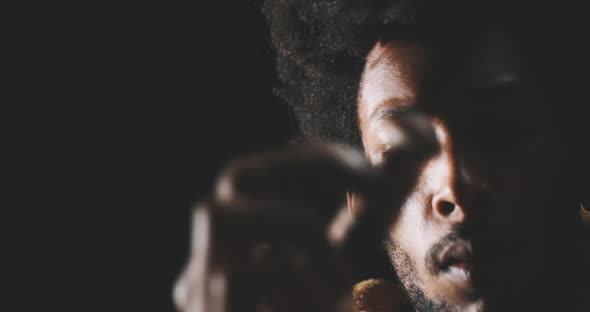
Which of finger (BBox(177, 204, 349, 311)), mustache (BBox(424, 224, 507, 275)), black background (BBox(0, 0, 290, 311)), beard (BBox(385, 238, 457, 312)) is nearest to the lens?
finger (BBox(177, 204, 349, 311))

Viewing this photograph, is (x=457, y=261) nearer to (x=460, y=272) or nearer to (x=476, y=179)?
(x=460, y=272)

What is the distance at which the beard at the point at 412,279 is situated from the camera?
33.3 inches

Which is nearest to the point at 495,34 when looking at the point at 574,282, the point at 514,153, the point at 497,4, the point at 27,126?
the point at 497,4

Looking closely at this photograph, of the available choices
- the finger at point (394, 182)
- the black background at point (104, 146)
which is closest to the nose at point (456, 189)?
the finger at point (394, 182)

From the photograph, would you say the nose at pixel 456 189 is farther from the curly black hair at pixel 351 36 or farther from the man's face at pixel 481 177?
the curly black hair at pixel 351 36

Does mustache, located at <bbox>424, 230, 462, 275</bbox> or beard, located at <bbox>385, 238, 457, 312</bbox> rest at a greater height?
mustache, located at <bbox>424, 230, 462, 275</bbox>

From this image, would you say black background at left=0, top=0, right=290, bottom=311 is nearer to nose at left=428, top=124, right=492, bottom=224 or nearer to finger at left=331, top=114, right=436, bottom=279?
nose at left=428, top=124, right=492, bottom=224

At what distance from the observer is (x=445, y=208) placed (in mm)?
757

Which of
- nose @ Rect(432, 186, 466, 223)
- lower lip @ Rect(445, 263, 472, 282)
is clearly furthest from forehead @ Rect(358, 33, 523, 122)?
lower lip @ Rect(445, 263, 472, 282)

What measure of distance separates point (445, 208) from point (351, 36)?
16.7 inches

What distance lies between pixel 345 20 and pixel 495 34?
29cm

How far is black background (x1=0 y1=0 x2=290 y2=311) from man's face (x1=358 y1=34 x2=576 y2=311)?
568 mm

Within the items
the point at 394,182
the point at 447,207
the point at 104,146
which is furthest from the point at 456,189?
the point at 104,146

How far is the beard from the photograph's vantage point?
0.85 metres
